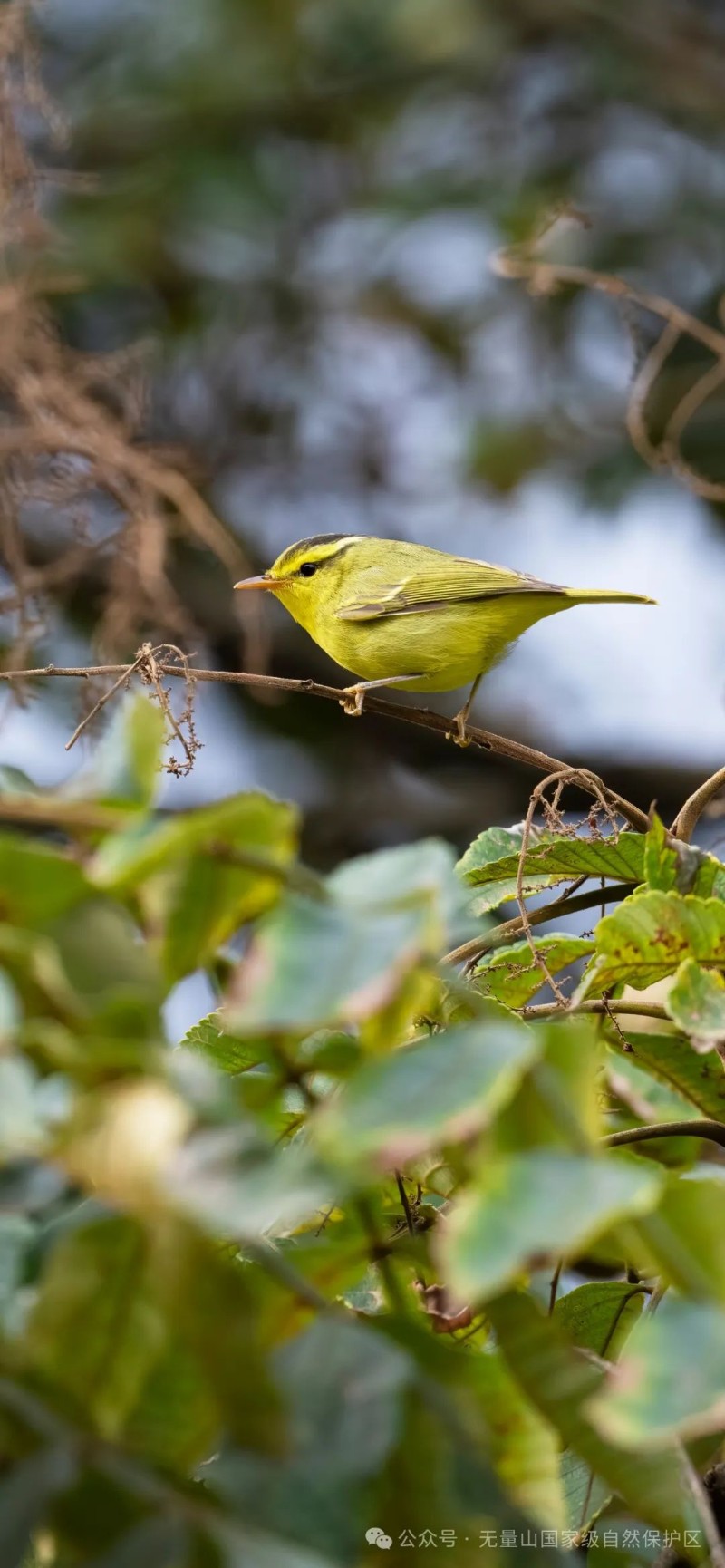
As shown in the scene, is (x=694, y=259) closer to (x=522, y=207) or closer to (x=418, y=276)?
(x=522, y=207)

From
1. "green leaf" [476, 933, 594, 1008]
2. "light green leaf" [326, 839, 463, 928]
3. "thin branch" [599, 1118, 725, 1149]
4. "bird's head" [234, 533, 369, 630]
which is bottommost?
"bird's head" [234, 533, 369, 630]

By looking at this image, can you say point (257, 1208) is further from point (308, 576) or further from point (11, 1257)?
point (308, 576)

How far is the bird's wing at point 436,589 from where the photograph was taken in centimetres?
322

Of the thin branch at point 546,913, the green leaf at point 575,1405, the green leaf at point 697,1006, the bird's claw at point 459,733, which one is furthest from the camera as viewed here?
the bird's claw at point 459,733

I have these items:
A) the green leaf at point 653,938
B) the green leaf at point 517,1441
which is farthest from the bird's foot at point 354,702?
the green leaf at point 517,1441

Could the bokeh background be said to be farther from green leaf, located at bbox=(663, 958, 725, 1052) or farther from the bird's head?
green leaf, located at bbox=(663, 958, 725, 1052)

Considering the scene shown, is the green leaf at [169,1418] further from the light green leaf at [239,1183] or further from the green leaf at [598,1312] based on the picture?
the green leaf at [598,1312]

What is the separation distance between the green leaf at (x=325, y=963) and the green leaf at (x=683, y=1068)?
75 centimetres

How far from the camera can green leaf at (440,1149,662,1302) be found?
537mm

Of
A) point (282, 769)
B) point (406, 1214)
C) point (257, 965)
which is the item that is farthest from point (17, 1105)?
point (282, 769)

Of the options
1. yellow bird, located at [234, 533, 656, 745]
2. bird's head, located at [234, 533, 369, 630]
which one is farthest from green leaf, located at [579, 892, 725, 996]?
bird's head, located at [234, 533, 369, 630]

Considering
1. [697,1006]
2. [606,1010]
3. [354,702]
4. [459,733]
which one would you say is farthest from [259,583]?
[697,1006]

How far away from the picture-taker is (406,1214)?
1103 millimetres

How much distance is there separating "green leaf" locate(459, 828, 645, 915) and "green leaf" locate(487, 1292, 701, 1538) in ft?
2.44
